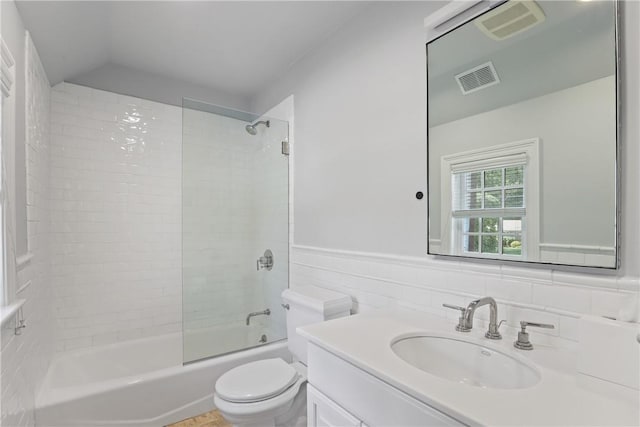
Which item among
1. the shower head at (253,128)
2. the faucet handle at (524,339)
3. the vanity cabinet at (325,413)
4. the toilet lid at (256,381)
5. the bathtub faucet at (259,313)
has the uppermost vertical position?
the shower head at (253,128)

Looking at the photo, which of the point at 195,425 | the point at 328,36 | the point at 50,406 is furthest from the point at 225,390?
the point at 328,36

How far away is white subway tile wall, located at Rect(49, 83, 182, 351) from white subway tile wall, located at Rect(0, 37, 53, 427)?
0.55 ft

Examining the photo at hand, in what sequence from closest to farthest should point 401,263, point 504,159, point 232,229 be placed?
point 504,159 → point 401,263 → point 232,229

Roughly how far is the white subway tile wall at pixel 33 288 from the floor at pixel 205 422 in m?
0.78

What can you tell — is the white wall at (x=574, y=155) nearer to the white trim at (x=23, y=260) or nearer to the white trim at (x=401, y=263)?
the white trim at (x=401, y=263)

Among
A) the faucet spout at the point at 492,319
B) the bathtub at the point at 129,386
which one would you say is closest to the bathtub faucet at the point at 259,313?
the bathtub at the point at 129,386

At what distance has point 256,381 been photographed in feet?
5.60

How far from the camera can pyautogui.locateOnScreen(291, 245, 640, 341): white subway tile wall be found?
3.38 ft

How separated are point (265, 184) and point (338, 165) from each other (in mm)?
807

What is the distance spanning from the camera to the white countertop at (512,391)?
2.39 feet

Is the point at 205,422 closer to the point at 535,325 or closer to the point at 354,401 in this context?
the point at 354,401

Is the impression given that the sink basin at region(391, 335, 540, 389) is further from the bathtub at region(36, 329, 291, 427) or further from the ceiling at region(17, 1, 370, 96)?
the ceiling at region(17, 1, 370, 96)

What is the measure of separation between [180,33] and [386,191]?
182 cm

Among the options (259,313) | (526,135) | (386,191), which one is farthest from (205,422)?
(526,135)
